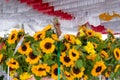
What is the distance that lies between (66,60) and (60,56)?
0.12 ft

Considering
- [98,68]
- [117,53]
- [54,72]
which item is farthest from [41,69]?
[117,53]

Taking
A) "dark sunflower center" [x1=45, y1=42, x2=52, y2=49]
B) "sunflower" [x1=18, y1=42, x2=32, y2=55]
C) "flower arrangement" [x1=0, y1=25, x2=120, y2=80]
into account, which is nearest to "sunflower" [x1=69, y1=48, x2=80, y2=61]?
"flower arrangement" [x1=0, y1=25, x2=120, y2=80]

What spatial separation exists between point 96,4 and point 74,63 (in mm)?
4673

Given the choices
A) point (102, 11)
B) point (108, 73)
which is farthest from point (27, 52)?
point (102, 11)

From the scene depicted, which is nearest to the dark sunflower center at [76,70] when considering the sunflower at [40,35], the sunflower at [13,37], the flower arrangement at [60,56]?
the flower arrangement at [60,56]

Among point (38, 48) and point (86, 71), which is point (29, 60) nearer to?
point (38, 48)

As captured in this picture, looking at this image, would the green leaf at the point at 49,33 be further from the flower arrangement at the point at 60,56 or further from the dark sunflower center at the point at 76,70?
the dark sunflower center at the point at 76,70

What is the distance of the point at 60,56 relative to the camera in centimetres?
146

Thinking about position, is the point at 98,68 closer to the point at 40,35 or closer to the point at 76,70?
the point at 76,70

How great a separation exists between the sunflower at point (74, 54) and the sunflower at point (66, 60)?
17 mm

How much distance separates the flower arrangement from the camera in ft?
4.76

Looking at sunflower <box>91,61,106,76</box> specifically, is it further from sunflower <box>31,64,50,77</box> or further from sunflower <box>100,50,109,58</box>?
sunflower <box>31,64,50,77</box>

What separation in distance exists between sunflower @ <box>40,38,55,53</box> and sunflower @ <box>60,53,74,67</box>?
59mm

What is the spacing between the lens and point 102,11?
6.75 metres
